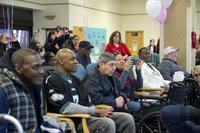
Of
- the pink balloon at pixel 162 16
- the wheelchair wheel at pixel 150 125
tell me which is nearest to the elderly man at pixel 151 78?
the wheelchair wheel at pixel 150 125

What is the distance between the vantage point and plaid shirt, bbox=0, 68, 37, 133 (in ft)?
7.96

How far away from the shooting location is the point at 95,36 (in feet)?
38.2

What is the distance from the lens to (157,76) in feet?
18.4

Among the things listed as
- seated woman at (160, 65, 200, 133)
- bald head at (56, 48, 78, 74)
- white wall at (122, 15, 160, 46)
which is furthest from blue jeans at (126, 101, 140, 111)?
white wall at (122, 15, 160, 46)

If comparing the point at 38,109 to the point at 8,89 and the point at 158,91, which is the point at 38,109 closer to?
the point at 8,89

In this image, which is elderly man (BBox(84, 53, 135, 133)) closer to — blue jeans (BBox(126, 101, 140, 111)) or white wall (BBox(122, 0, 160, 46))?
blue jeans (BBox(126, 101, 140, 111))

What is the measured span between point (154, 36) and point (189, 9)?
6364 mm

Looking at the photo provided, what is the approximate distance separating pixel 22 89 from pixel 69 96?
118 cm

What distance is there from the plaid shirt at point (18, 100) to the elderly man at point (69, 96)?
1.01 meters

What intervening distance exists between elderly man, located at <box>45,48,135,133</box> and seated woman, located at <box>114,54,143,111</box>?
0.90 m

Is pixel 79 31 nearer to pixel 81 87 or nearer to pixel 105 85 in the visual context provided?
pixel 105 85

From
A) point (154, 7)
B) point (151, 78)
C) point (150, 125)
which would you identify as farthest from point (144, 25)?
point (150, 125)

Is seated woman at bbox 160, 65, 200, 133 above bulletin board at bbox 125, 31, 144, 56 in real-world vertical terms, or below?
below

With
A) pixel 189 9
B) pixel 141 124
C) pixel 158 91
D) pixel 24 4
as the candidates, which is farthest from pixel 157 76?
pixel 24 4
